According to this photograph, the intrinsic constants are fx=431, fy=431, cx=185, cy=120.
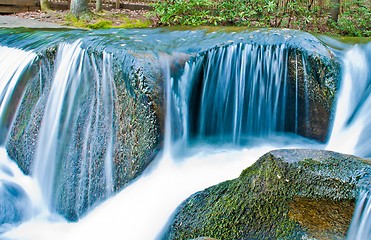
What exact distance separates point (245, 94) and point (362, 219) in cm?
277

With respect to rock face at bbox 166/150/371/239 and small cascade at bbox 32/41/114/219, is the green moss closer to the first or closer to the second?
small cascade at bbox 32/41/114/219

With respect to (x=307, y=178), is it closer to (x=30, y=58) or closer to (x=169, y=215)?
(x=169, y=215)

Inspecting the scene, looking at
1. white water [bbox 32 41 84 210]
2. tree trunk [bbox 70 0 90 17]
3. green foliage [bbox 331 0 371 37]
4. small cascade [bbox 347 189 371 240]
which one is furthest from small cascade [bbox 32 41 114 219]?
green foliage [bbox 331 0 371 37]

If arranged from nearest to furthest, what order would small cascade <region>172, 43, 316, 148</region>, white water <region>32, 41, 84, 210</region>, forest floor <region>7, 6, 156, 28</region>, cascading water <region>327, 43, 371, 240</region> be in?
cascading water <region>327, 43, 371, 240</region>
white water <region>32, 41, 84, 210</region>
small cascade <region>172, 43, 316, 148</region>
forest floor <region>7, 6, 156, 28</region>

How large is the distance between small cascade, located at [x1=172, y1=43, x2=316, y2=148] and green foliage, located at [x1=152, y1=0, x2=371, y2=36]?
4.08 m

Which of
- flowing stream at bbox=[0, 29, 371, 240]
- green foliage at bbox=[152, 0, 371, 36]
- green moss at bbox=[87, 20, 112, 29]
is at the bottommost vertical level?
flowing stream at bbox=[0, 29, 371, 240]

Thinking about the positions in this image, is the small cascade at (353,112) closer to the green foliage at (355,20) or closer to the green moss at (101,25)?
the green foliage at (355,20)

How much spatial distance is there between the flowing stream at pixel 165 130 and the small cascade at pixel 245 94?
0.04ft

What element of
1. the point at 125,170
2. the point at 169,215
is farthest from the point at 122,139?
the point at 169,215

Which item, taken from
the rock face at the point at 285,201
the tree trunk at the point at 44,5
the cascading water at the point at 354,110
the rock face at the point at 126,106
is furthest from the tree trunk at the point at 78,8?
the rock face at the point at 285,201

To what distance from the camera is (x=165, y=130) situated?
4.27 m

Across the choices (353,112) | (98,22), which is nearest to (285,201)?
(353,112)

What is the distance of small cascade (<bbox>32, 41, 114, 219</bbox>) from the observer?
4398 mm

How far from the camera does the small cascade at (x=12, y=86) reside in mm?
5531
